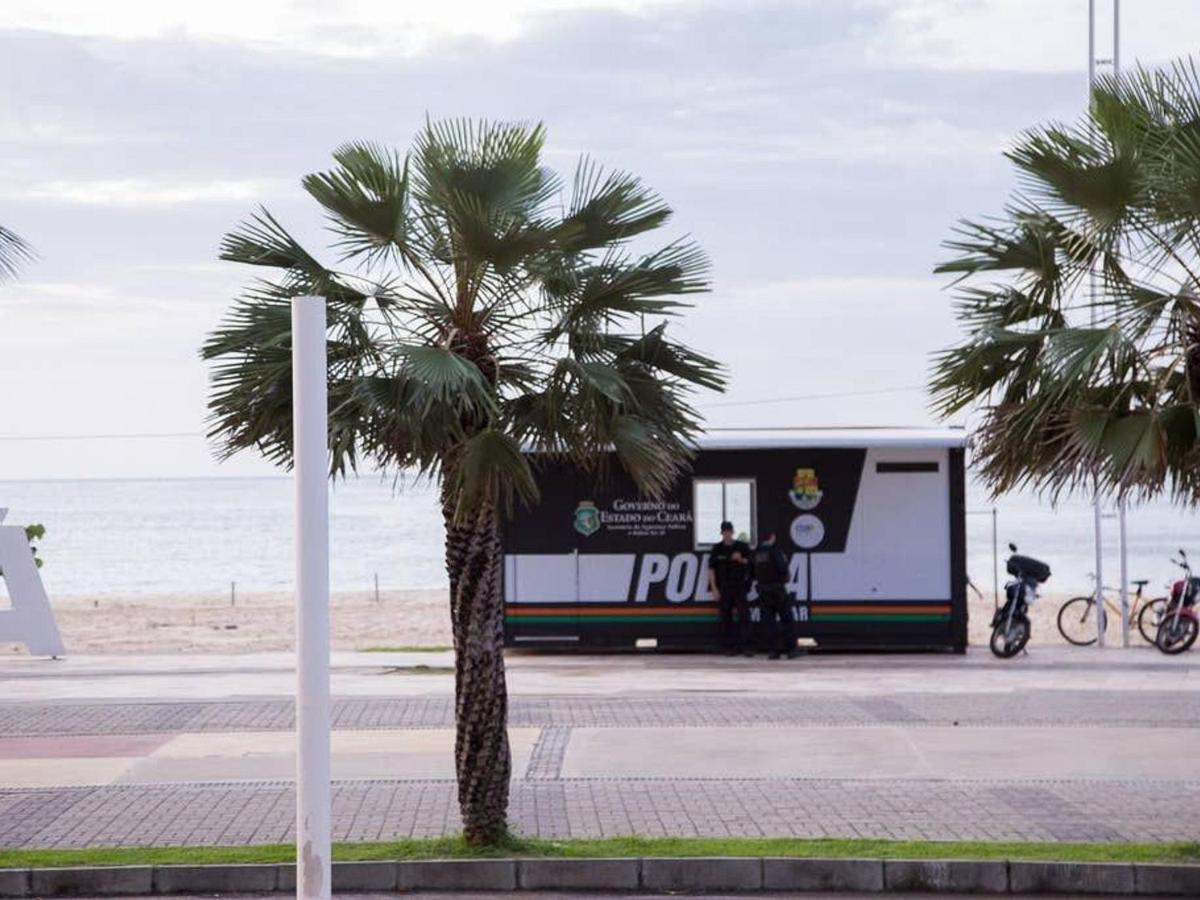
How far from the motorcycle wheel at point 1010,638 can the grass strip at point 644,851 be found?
12.3 metres

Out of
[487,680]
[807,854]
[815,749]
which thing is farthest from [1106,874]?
[815,749]

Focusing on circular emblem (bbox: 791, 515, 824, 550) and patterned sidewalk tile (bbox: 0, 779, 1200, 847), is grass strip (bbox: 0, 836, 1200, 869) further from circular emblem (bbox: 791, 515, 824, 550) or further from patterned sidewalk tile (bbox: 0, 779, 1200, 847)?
circular emblem (bbox: 791, 515, 824, 550)

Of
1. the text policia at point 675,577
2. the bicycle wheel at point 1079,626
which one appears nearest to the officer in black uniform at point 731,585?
the text policia at point 675,577

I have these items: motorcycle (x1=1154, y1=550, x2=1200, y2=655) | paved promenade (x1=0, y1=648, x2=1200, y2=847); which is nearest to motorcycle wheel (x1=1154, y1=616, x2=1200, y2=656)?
motorcycle (x1=1154, y1=550, x2=1200, y2=655)

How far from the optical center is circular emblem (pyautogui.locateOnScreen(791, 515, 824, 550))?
77.5 ft

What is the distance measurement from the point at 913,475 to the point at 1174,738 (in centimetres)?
815

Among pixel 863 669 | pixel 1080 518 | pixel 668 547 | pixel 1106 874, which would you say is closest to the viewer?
pixel 1106 874

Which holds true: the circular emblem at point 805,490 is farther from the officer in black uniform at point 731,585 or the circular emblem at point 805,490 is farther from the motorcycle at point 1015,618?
the motorcycle at point 1015,618

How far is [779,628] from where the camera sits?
23.9 metres

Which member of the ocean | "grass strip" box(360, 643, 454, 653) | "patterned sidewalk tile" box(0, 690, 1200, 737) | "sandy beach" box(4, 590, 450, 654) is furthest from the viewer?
the ocean

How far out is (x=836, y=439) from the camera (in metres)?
23.6

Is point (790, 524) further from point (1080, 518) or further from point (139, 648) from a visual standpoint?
point (1080, 518)

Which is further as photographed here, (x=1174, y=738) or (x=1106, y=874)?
(x=1174, y=738)

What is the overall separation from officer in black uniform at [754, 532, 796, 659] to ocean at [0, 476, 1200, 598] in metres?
7.87
